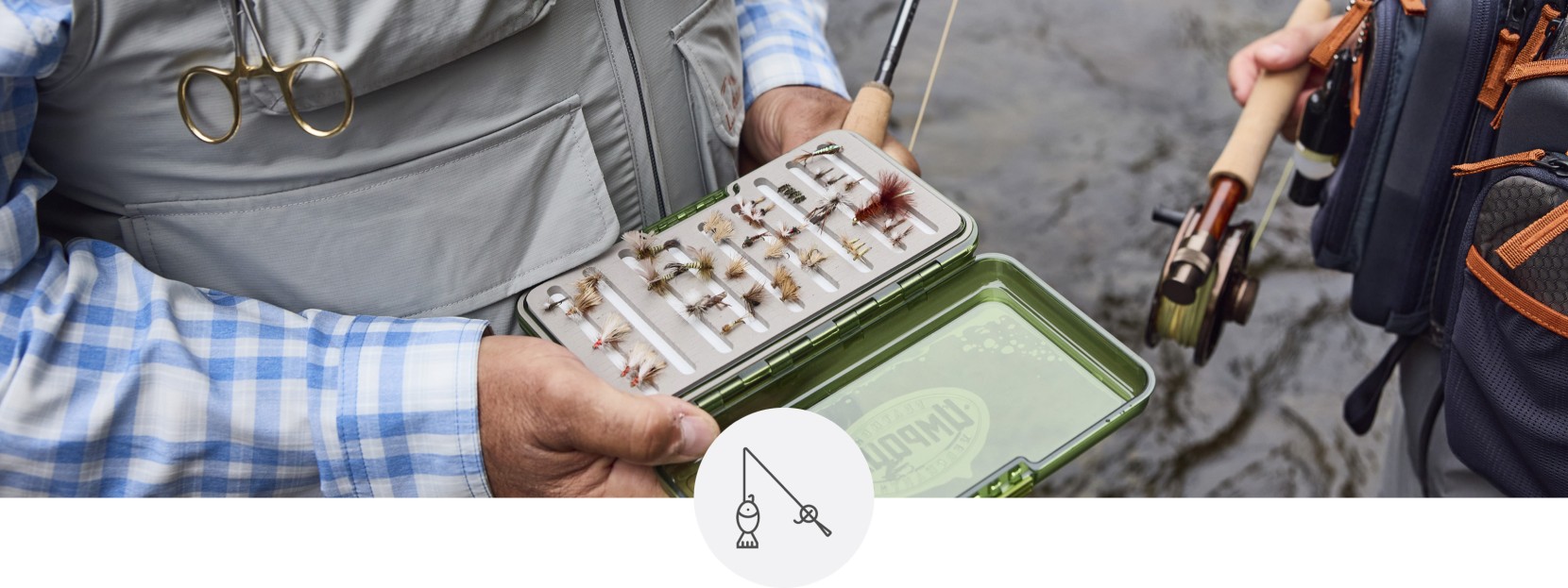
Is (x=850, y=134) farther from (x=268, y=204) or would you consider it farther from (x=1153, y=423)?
(x=1153, y=423)

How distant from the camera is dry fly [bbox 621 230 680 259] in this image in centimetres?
102

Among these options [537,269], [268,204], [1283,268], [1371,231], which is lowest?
[1283,268]

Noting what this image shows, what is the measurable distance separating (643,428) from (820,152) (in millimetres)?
383

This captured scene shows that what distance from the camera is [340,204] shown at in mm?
937

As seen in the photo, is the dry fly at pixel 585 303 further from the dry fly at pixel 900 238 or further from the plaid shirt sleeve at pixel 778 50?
the plaid shirt sleeve at pixel 778 50

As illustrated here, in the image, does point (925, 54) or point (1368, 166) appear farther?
point (925, 54)

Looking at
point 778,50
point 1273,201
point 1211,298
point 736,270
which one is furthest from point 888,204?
point 1273,201

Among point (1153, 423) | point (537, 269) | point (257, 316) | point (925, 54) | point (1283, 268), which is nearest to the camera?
point (257, 316)

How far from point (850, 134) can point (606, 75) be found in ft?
0.80

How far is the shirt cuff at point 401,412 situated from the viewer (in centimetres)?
90

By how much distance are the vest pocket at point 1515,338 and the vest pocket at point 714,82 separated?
0.73 m

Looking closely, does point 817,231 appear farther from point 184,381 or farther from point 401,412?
point 184,381

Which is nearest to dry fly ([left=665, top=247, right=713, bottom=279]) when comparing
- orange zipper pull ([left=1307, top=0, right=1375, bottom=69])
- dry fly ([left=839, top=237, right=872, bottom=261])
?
dry fly ([left=839, top=237, right=872, bottom=261])

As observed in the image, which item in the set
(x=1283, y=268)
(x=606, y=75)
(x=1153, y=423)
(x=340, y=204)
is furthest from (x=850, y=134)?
(x=1283, y=268)
